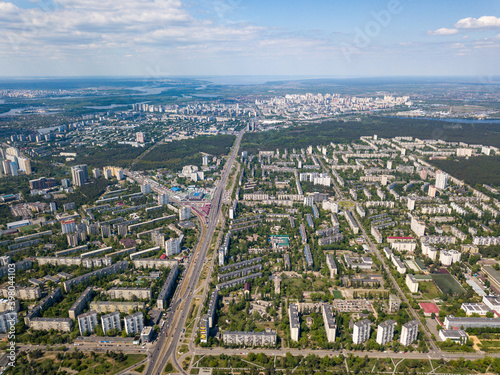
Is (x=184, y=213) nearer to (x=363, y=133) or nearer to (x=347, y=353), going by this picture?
(x=347, y=353)

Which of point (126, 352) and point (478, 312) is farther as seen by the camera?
point (478, 312)

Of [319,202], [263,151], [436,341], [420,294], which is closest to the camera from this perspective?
[436,341]

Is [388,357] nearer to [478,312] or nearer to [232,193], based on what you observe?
[478,312]

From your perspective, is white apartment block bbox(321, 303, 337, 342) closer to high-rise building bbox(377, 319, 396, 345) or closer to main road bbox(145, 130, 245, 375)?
high-rise building bbox(377, 319, 396, 345)

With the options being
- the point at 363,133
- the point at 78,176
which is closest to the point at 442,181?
the point at 363,133

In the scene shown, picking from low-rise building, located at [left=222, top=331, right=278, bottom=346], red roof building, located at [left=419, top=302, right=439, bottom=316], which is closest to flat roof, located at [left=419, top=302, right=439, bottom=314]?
red roof building, located at [left=419, top=302, right=439, bottom=316]

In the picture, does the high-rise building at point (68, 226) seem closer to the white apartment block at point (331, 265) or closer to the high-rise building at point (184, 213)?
the high-rise building at point (184, 213)

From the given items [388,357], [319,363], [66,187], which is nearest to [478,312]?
[388,357]

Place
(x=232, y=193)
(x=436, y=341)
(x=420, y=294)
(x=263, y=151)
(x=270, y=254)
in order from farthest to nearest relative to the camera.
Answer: (x=263, y=151) < (x=232, y=193) < (x=270, y=254) < (x=420, y=294) < (x=436, y=341)
